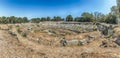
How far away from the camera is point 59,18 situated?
116m

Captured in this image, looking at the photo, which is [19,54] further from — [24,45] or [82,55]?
[82,55]

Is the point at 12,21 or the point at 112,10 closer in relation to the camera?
the point at 112,10

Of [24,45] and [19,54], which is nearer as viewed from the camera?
[19,54]

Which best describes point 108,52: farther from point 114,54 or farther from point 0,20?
point 0,20

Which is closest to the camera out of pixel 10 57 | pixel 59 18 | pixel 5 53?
pixel 10 57

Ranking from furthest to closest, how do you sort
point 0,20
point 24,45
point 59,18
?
point 59,18 → point 0,20 → point 24,45

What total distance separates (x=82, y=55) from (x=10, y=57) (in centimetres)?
669

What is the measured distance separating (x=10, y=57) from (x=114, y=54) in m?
9.32

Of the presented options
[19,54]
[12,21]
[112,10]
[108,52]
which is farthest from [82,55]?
[12,21]

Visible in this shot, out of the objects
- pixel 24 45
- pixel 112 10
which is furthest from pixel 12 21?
pixel 24 45

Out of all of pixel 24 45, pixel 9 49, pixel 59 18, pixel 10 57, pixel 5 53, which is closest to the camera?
pixel 10 57

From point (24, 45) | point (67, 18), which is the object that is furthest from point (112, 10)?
point (24, 45)

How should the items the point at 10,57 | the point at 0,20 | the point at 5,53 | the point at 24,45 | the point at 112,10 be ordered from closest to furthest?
the point at 10,57
the point at 5,53
the point at 24,45
the point at 112,10
the point at 0,20

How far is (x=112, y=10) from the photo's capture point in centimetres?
9969
